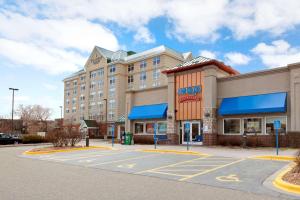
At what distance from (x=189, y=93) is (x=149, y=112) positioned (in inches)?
212

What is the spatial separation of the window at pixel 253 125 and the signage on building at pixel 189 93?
15.7ft

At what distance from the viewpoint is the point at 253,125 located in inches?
922

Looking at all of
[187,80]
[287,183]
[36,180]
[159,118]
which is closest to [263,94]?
[187,80]

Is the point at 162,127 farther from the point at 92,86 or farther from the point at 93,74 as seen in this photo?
the point at 93,74

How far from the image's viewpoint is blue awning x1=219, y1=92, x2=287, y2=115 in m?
21.4

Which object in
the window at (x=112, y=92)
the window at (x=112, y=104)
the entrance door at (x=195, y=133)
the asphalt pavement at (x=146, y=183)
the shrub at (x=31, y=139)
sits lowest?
the shrub at (x=31, y=139)

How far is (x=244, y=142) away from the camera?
21.2 meters

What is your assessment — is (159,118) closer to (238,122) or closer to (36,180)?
(238,122)

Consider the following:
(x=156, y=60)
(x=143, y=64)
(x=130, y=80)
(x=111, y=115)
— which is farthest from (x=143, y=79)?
(x=111, y=115)

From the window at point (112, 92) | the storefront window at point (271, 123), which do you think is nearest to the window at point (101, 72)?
the window at point (112, 92)

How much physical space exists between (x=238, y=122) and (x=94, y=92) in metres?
50.4

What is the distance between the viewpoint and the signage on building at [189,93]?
2633cm

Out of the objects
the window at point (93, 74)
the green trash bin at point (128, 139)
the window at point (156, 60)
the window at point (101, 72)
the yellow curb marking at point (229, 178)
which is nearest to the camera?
the yellow curb marking at point (229, 178)

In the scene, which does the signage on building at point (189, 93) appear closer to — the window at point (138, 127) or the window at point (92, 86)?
the window at point (138, 127)
